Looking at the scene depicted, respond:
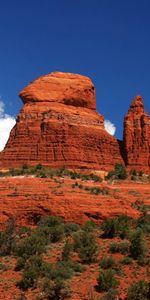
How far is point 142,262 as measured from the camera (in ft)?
94.0

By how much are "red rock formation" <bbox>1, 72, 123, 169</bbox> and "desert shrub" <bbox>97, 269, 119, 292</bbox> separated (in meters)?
36.8

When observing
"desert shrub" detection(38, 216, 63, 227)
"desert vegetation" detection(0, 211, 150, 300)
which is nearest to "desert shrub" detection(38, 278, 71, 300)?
"desert vegetation" detection(0, 211, 150, 300)

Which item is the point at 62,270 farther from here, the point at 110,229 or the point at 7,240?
the point at 110,229

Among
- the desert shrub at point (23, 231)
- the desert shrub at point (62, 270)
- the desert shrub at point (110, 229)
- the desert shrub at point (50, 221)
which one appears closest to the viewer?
the desert shrub at point (62, 270)

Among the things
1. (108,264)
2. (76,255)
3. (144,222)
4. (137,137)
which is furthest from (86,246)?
(137,137)

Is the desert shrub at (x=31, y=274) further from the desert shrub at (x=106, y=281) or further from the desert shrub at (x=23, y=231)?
the desert shrub at (x=23, y=231)

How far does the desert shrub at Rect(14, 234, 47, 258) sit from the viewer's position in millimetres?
29797

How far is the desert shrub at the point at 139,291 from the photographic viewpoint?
2381 centimetres

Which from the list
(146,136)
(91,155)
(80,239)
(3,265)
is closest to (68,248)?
(80,239)

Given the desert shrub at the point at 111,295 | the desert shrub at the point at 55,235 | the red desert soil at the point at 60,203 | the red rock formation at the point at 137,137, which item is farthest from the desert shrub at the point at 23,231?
the red rock formation at the point at 137,137

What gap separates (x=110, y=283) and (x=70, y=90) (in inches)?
1875

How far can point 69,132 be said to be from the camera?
6469 cm

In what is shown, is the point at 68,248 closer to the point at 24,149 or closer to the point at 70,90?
the point at 24,149

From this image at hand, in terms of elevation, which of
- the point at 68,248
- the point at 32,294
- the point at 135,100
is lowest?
the point at 32,294
